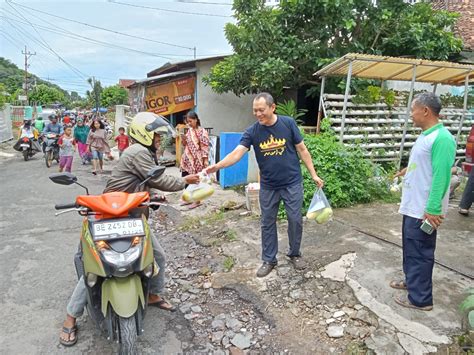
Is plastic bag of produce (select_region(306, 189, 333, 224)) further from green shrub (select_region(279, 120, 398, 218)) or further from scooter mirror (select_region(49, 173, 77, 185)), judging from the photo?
scooter mirror (select_region(49, 173, 77, 185))

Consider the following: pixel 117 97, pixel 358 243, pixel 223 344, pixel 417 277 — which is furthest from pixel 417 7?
pixel 117 97

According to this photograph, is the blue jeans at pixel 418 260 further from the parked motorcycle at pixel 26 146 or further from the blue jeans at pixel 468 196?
the parked motorcycle at pixel 26 146

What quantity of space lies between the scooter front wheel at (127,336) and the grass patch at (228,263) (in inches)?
64.8

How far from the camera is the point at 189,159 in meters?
6.85

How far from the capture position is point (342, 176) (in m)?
5.82

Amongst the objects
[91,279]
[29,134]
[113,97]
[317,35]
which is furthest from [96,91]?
[91,279]

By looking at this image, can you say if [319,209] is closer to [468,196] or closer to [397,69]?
[468,196]

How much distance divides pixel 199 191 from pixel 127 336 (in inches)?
50.6

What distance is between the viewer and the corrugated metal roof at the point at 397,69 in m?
6.46

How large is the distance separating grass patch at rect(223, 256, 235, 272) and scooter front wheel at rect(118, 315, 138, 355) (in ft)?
5.40

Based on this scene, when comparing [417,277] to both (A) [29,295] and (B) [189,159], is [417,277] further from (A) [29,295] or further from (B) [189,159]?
(B) [189,159]

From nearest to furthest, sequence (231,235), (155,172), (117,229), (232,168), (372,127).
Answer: (117,229) → (155,172) → (231,235) → (372,127) → (232,168)

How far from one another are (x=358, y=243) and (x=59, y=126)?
10.3 metres

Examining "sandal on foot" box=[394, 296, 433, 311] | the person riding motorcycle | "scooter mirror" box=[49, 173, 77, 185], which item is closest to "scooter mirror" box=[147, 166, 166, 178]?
the person riding motorcycle
